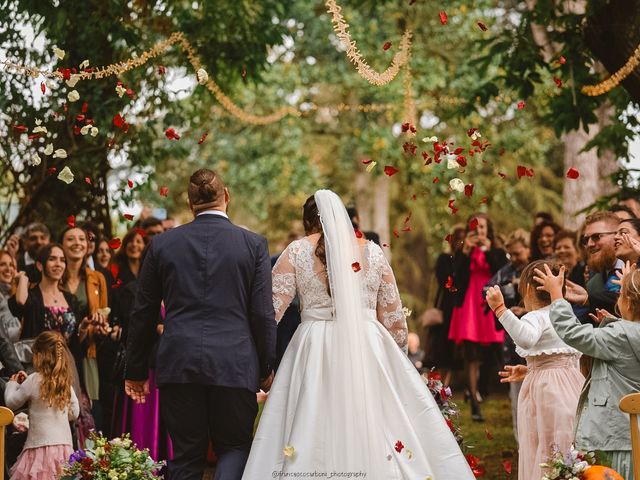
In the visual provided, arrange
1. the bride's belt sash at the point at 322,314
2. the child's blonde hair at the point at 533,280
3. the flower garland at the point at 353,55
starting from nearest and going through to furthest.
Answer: the bride's belt sash at the point at 322,314 < the child's blonde hair at the point at 533,280 < the flower garland at the point at 353,55

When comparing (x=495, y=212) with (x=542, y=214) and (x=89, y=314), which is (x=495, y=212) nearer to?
(x=542, y=214)

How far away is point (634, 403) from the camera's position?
498cm

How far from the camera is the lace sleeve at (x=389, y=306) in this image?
242 inches

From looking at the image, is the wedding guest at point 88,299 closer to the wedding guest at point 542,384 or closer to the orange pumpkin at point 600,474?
the wedding guest at point 542,384

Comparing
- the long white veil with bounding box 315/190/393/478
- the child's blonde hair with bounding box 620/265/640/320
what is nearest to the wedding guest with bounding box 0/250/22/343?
the long white veil with bounding box 315/190/393/478

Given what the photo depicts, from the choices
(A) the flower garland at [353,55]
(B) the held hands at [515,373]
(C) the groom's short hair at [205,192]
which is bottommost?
(B) the held hands at [515,373]

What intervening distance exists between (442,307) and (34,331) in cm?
516

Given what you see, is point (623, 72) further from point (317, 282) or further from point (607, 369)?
point (317, 282)

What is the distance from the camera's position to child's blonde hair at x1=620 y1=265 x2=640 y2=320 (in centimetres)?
535

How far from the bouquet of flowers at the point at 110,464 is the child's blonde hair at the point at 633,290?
105 inches

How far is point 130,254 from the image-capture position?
28.2 ft

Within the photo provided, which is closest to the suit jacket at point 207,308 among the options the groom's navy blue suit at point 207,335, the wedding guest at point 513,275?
the groom's navy blue suit at point 207,335

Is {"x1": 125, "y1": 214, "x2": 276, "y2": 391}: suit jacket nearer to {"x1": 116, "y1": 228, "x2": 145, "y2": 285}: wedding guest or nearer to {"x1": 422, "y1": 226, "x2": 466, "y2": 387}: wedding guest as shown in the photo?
{"x1": 116, "y1": 228, "x2": 145, "y2": 285}: wedding guest

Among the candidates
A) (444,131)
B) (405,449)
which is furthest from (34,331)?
(444,131)
